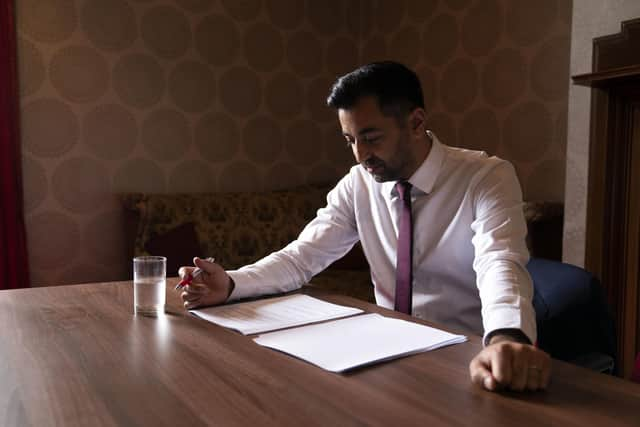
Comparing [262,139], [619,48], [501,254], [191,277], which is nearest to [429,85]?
[262,139]

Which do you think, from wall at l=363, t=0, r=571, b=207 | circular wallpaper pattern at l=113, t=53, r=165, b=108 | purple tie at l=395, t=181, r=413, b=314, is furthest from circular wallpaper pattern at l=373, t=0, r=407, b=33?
purple tie at l=395, t=181, r=413, b=314

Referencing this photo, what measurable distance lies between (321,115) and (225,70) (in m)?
0.74

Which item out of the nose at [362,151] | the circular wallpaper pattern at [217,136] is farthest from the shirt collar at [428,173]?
the circular wallpaper pattern at [217,136]

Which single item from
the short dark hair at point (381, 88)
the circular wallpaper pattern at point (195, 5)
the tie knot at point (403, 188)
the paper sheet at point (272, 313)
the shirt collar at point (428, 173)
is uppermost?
the circular wallpaper pattern at point (195, 5)

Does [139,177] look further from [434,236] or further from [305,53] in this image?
[434,236]

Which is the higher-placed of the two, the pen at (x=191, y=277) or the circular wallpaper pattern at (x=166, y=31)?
the circular wallpaper pattern at (x=166, y=31)

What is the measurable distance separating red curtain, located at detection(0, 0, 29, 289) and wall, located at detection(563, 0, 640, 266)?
2.71m

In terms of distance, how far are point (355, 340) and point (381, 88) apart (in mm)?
733

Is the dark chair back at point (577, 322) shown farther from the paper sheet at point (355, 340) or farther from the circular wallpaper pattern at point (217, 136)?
the circular wallpaper pattern at point (217, 136)

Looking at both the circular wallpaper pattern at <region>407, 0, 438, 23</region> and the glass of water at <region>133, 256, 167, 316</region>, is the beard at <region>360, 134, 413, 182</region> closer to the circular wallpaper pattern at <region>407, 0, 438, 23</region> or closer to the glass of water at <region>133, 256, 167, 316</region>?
the glass of water at <region>133, 256, 167, 316</region>

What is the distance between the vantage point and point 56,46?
3.06 m

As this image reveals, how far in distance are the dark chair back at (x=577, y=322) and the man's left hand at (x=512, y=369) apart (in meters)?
0.47

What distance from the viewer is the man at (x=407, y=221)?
139 centimetres

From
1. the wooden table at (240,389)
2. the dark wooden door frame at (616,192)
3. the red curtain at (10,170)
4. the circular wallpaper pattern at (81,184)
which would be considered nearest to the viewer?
the wooden table at (240,389)
